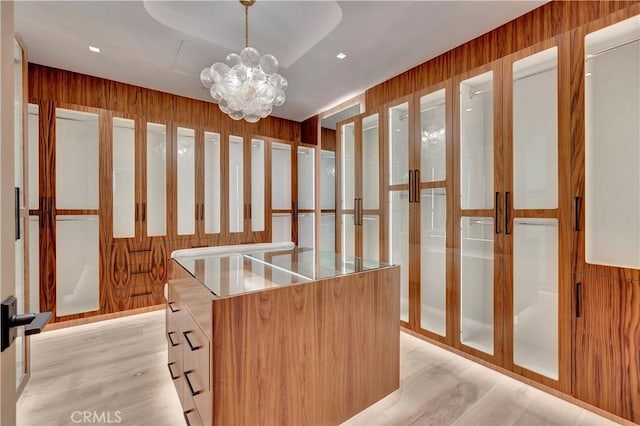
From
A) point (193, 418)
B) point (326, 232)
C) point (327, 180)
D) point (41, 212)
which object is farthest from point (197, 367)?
point (327, 180)

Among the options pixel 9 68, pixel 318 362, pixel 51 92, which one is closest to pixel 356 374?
pixel 318 362

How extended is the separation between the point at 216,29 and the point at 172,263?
7.35ft

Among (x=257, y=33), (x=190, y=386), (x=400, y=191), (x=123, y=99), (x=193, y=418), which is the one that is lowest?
(x=193, y=418)

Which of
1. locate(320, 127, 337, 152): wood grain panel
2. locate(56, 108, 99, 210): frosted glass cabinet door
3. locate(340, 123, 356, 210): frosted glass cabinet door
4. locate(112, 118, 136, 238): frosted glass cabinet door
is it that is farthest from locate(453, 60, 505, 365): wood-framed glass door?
locate(56, 108, 99, 210): frosted glass cabinet door

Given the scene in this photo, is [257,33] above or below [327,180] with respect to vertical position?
above

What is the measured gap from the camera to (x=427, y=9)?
8.16ft

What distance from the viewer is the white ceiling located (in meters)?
2.52

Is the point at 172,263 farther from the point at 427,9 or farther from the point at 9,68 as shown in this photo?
the point at 427,9

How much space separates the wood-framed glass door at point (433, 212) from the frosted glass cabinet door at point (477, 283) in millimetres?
115

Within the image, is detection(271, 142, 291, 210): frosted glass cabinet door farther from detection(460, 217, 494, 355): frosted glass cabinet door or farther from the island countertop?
detection(460, 217, 494, 355): frosted glass cabinet door

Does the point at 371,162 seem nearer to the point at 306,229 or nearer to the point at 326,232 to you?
the point at 306,229

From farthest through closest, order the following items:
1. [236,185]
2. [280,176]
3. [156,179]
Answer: [280,176] → [236,185] → [156,179]

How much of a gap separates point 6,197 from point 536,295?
2962 mm

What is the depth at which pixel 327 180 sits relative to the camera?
571cm
